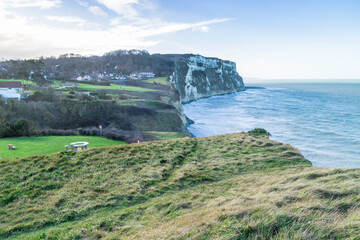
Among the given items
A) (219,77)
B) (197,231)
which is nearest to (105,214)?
(197,231)

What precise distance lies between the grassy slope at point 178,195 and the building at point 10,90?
25045 millimetres

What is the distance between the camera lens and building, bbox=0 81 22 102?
98.6 feet

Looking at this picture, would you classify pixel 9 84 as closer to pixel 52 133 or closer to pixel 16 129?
pixel 52 133

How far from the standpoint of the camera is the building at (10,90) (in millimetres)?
30056

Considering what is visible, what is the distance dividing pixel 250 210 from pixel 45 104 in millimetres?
33054

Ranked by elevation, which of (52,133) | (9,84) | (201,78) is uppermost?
(201,78)

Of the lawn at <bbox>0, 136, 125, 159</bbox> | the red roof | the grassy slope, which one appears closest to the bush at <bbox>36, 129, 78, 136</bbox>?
the lawn at <bbox>0, 136, 125, 159</bbox>

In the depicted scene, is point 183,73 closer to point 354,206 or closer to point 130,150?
point 130,150

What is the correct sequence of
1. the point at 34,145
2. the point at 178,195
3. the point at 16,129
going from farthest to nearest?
the point at 16,129 → the point at 34,145 → the point at 178,195

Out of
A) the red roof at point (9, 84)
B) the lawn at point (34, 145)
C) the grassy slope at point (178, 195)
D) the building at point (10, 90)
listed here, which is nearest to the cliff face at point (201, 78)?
the red roof at point (9, 84)

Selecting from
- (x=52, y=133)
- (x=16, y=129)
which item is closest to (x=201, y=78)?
(x=52, y=133)

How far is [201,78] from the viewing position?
347 feet

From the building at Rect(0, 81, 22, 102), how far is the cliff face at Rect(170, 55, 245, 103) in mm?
47082

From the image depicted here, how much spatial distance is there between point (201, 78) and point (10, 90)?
84212mm
